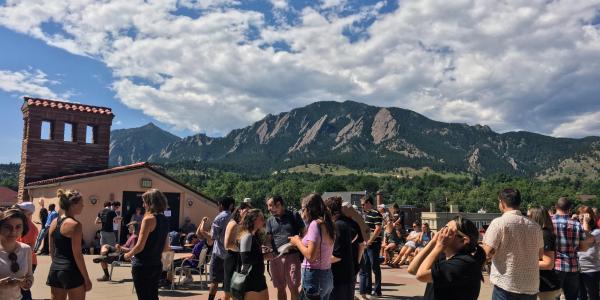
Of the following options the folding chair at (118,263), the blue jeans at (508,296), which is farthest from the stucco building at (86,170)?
the blue jeans at (508,296)

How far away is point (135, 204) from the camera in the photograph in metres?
18.1

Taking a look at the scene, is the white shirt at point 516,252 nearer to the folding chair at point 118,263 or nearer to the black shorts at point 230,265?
the black shorts at point 230,265

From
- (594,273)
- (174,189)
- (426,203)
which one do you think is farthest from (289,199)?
(594,273)

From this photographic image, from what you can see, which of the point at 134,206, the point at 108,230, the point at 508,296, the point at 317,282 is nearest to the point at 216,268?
the point at 317,282

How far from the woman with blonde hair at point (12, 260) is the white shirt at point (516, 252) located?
13.1 feet

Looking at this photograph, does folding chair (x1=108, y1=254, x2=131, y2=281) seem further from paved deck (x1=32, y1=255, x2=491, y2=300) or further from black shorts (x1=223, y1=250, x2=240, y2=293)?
black shorts (x1=223, y1=250, x2=240, y2=293)

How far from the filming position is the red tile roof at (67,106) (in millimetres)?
18766

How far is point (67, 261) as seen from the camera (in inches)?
185

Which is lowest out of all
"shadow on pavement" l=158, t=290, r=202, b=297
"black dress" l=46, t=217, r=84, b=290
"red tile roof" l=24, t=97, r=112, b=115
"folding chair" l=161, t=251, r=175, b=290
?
"shadow on pavement" l=158, t=290, r=202, b=297

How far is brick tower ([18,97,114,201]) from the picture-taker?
728 inches

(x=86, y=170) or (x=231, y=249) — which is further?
(x=86, y=170)

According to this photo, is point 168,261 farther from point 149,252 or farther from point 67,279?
point 67,279

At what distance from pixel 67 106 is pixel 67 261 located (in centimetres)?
1653

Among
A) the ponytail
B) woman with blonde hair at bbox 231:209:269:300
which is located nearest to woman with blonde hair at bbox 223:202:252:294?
woman with blonde hair at bbox 231:209:269:300
